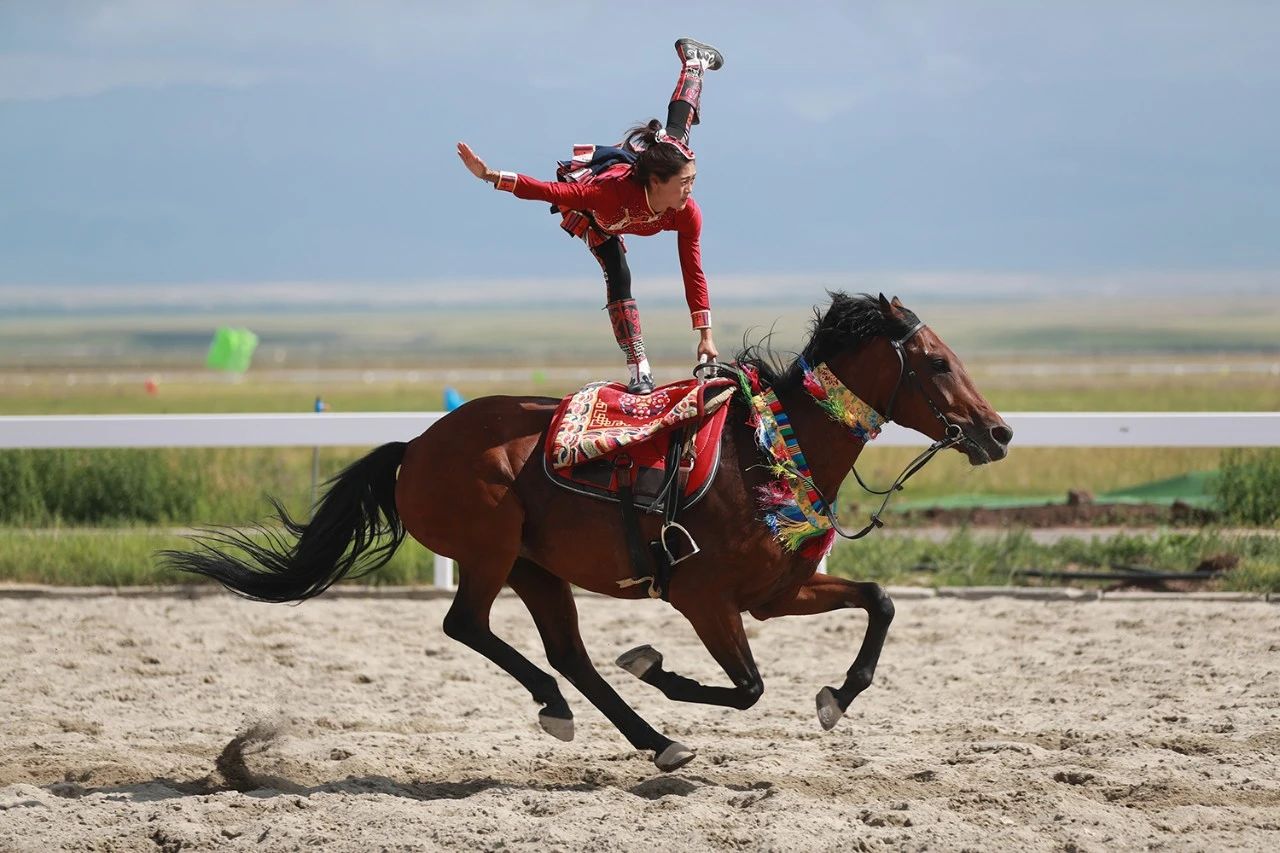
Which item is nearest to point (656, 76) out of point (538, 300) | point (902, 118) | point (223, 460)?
point (538, 300)

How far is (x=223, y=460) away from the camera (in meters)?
12.1

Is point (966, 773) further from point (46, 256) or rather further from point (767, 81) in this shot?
point (46, 256)

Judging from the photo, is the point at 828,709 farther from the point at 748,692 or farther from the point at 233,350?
the point at 233,350

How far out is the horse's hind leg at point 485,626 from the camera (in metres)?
5.54

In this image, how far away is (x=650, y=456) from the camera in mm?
5355

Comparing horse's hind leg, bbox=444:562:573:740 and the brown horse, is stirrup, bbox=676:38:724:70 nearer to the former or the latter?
the brown horse

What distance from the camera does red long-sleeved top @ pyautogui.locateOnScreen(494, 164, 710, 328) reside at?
17.4 feet

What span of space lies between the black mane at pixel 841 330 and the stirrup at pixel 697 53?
1.16 meters

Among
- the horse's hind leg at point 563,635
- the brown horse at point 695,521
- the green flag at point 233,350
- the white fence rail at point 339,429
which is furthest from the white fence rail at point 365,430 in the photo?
the green flag at point 233,350

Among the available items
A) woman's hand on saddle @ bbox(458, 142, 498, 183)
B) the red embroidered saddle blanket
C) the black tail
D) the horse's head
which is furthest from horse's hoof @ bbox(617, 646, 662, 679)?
woman's hand on saddle @ bbox(458, 142, 498, 183)

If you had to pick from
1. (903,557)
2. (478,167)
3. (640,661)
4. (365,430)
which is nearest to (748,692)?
(640,661)

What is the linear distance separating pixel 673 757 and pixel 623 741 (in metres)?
0.75

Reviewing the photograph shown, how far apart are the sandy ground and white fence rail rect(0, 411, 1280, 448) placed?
106 centimetres

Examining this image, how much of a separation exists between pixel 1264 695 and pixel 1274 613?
1744 millimetres
